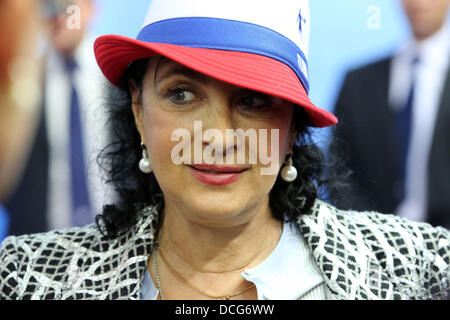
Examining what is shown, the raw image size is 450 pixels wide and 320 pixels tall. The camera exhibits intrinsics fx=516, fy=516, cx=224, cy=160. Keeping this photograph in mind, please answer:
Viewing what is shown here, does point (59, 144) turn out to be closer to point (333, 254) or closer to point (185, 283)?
point (185, 283)

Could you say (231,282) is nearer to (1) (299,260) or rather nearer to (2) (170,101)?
(1) (299,260)

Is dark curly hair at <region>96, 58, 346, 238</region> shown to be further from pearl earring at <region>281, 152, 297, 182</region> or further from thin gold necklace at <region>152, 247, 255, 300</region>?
thin gold necklace at <region>152, 247, 255, 300</region>

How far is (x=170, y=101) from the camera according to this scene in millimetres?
1671

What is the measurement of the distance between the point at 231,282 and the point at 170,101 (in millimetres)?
673

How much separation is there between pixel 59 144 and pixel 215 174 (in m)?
1.60

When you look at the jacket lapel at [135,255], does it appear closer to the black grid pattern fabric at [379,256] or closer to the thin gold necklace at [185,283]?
the thin gold necklace at [185,283]

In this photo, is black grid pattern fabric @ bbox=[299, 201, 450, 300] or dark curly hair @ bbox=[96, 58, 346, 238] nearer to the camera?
black grid pattern fabric @ bbox=[299, 201, 450, 300]

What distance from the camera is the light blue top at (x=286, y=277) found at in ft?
5.80

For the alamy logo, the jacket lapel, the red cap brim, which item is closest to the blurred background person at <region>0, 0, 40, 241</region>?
the jacket lapel

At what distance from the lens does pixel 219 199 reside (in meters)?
1.62

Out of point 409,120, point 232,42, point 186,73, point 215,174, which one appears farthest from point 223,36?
point 409,120

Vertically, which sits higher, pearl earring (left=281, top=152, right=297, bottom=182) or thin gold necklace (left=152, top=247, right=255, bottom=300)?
pearl earring (left=281, top=152, right=297, bottom=182)

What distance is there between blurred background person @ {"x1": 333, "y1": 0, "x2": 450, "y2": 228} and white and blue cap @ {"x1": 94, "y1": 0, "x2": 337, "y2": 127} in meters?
1.29

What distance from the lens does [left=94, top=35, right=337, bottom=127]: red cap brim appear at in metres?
1.48
